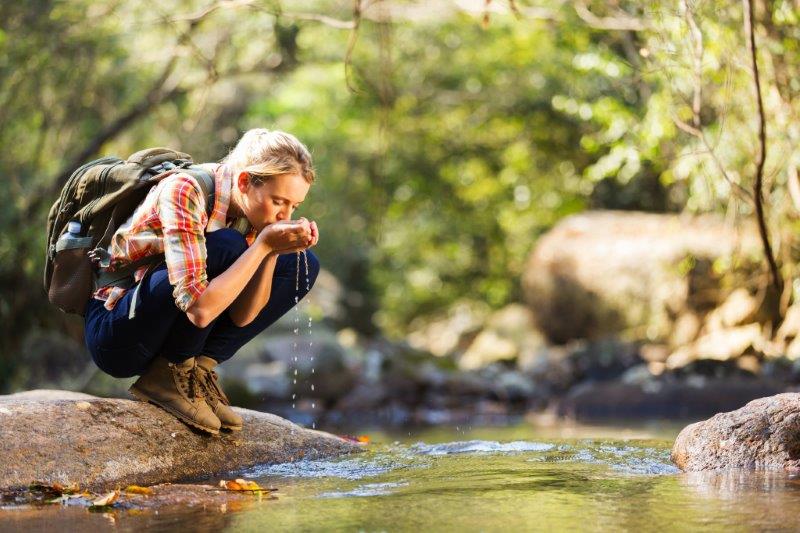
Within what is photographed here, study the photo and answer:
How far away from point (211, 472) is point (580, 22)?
955cm

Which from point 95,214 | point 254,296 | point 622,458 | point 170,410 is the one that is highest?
point 95,214

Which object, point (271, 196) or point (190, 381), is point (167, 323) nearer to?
point (190, 381)

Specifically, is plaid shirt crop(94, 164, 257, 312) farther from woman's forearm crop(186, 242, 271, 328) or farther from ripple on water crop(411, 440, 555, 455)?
ripple on water crop(411, 440, 555, 455)

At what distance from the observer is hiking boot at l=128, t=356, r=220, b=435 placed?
418cm

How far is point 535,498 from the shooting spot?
3.49m

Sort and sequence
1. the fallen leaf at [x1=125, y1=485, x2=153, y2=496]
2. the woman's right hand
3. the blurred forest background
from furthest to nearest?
the blurred forest background → the woman's right hand → the fallen leaf at [x1=125, y1=485, x2=153, y2=496]

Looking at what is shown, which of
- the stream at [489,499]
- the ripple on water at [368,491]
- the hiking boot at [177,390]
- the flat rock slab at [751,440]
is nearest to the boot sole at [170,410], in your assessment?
the hiking boot at [177,390]

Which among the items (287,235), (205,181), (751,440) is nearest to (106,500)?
(287,235)

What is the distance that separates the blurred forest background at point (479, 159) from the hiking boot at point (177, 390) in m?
1.13

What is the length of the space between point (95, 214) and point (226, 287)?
63 cm

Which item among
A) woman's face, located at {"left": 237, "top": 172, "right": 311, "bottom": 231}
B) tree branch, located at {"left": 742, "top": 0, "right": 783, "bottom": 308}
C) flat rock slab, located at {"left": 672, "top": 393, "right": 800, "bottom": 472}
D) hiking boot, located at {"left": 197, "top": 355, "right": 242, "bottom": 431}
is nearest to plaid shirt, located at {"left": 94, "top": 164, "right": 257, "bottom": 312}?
woman's face, located at {"left": 237, "top": 172, "right": 311, "bottom": 231}

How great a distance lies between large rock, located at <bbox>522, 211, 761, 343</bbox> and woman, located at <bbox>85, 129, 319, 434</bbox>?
983cm

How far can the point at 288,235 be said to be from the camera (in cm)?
377

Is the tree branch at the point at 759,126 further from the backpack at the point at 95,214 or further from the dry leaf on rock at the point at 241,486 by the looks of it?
the dry leaf on rock at the point at 241,486
